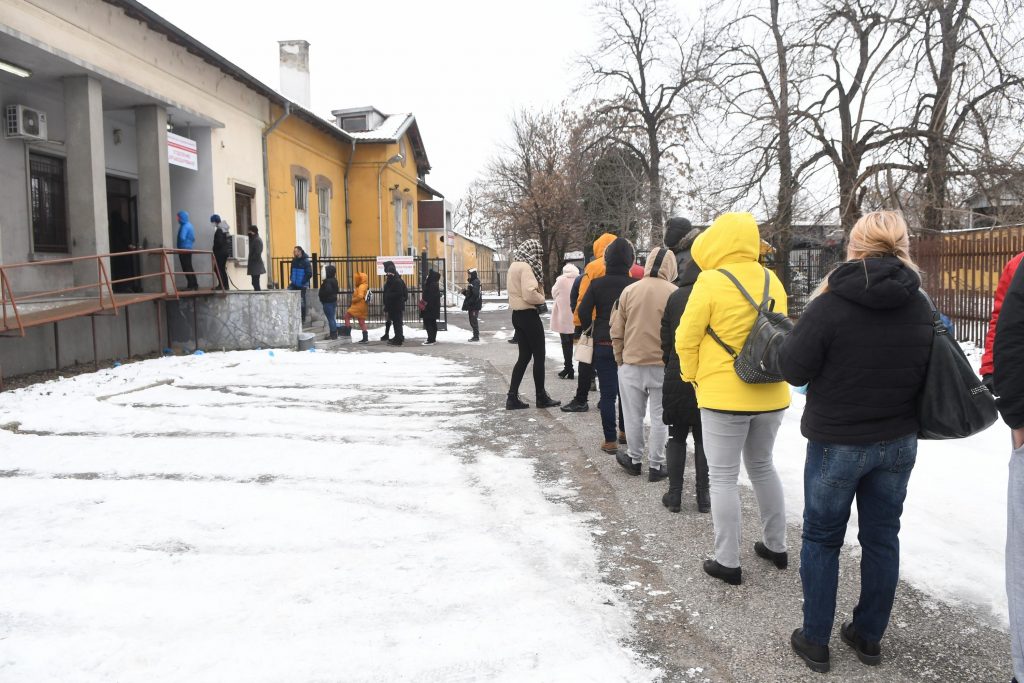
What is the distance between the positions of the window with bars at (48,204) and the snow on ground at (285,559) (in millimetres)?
5690

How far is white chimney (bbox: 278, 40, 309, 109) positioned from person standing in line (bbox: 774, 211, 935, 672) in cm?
2587

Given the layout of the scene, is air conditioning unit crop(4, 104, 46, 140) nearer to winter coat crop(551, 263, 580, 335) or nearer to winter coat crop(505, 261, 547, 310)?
winter coat crop(505, 261, 547, 310)

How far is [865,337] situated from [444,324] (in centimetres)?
1672

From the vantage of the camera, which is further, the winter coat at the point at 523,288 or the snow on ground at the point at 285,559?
the winter coat at the point at 523,288

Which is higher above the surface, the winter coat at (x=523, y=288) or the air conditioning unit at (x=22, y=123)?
the air conditioning unit at (x=22, y=123)

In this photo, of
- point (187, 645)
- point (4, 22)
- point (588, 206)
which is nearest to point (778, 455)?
point (187, 645)

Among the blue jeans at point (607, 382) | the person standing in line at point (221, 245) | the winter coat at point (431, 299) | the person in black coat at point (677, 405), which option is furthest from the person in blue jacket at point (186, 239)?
the person in black coat at point (677, 405)

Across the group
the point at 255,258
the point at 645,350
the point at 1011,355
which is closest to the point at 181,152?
the point at 255,258

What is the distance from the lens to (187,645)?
123 inches

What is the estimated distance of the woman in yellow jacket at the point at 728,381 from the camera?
3566 mm

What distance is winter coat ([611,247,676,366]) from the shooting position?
5316 mm

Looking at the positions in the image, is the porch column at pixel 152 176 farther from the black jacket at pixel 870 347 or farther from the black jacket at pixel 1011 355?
the black jacket at pixel 1011 355

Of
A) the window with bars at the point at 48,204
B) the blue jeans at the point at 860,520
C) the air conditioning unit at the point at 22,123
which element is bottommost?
the blue jeans at the point at 860,520

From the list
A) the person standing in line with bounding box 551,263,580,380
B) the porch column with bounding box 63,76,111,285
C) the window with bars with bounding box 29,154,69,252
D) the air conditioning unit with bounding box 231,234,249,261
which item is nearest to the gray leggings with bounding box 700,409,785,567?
the person standing in line with bounding box 551,263,580,380
